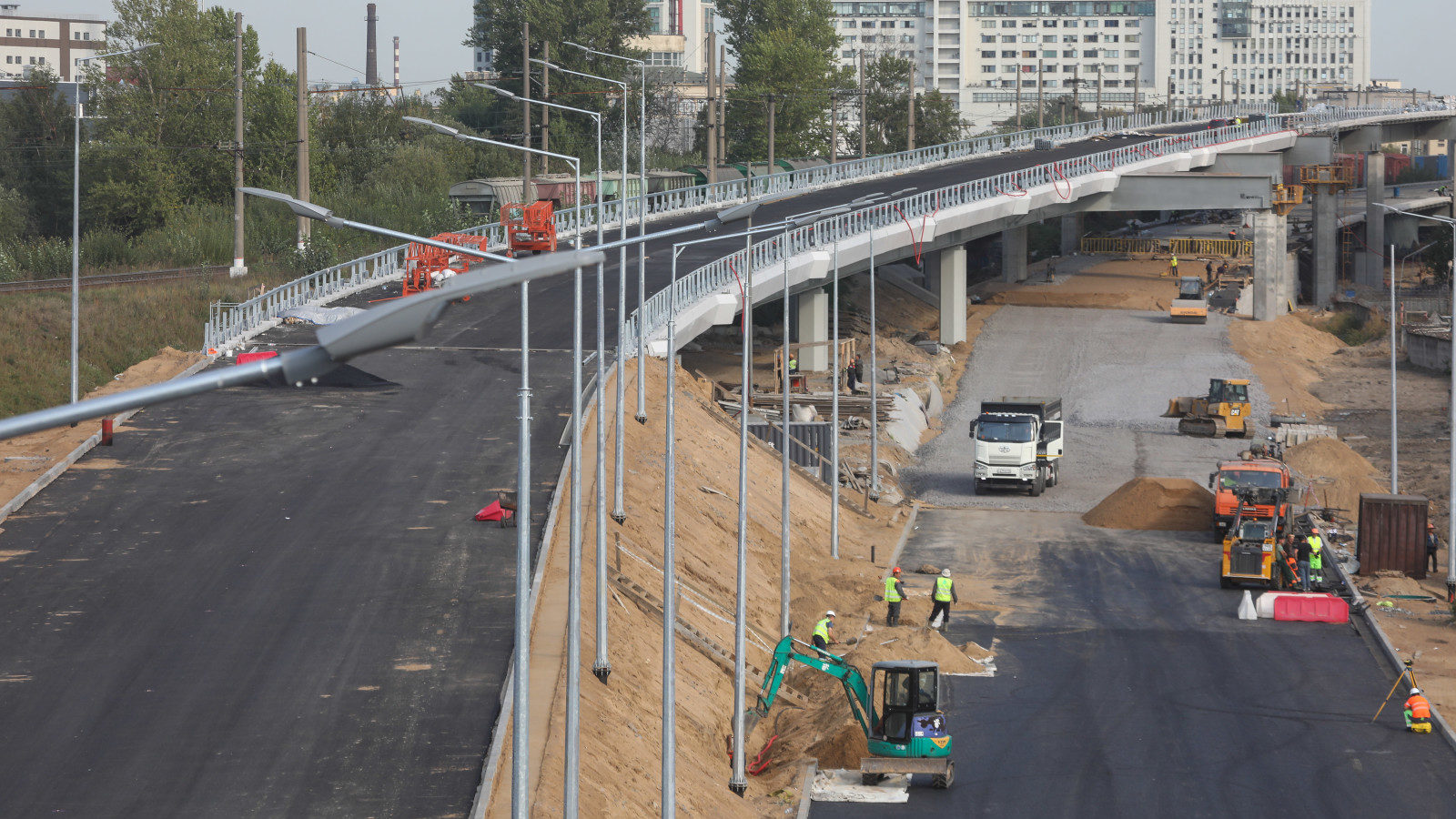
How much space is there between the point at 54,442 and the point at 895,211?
35.2 m

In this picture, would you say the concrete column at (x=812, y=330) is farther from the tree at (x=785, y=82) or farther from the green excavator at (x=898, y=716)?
the tree at (x=785, y=82)

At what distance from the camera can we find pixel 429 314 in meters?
7.21

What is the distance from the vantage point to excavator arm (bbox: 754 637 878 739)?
23.0 metres

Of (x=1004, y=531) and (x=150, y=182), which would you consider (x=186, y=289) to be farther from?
(x=1004, y=531)

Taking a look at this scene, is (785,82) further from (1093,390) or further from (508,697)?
(508,697)

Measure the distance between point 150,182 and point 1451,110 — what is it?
333 feet

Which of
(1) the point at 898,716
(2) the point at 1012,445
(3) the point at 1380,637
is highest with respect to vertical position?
(2) the point at 1012,445

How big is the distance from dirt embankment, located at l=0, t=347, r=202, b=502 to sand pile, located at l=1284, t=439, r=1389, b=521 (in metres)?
30.7

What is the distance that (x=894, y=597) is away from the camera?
30.3m

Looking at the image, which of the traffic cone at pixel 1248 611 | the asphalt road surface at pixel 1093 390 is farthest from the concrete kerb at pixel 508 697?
the asphalt road surface at pixel 1093 390

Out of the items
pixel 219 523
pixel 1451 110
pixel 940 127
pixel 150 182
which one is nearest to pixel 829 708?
pixel 219 523

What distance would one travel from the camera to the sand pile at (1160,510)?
135 feet

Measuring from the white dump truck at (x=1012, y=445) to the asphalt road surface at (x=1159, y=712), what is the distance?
26.9 feet

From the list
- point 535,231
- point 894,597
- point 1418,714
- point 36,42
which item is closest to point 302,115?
point 535,231
